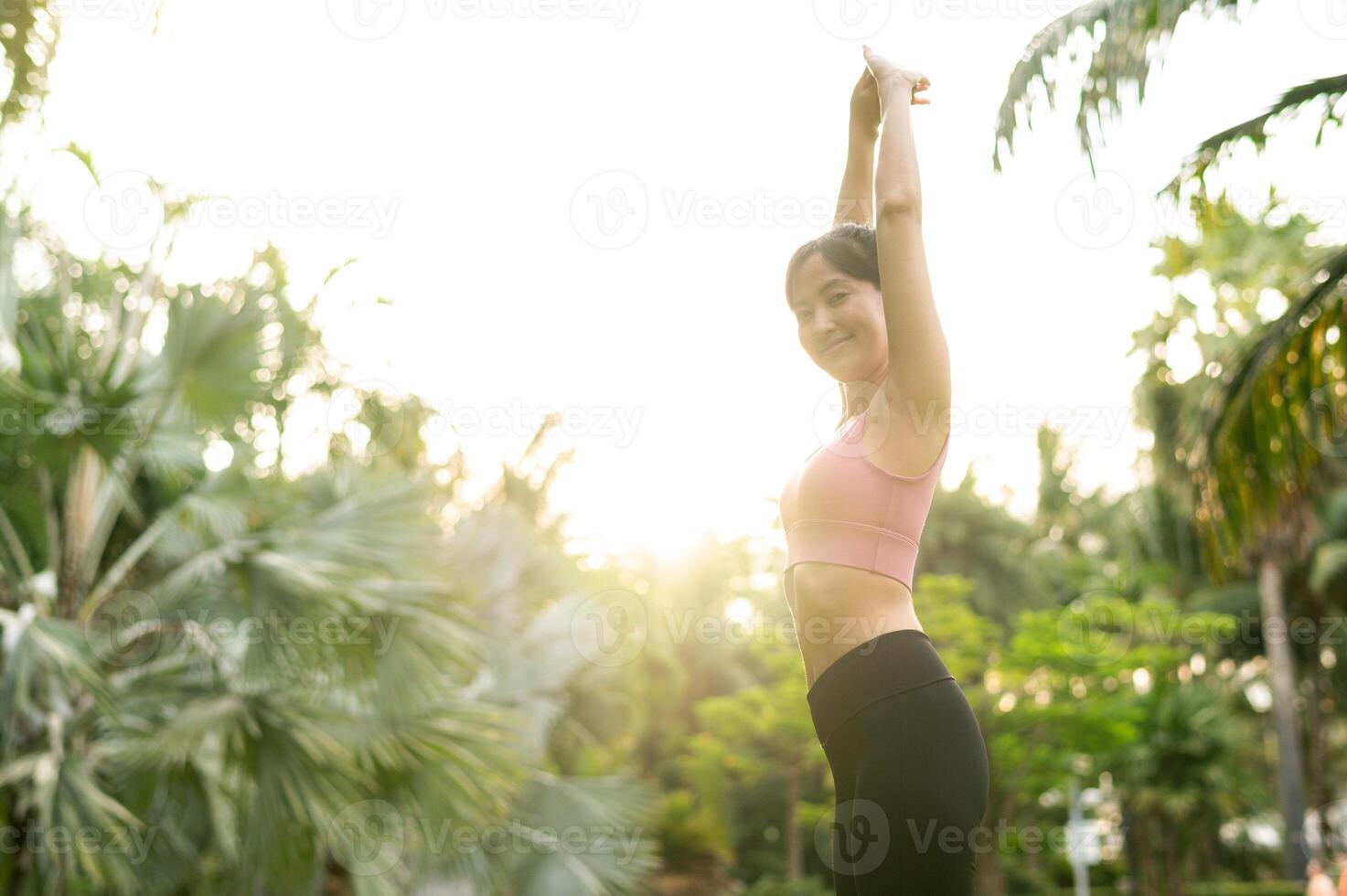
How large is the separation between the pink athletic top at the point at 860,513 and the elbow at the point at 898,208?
0.29 m

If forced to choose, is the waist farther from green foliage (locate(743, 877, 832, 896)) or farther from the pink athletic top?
green foliage (locate(743, 877, 832, 896))

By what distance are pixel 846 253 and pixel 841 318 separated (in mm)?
93

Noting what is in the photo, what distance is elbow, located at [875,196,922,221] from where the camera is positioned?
1.50m

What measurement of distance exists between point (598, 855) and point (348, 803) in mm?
Answer: 4413

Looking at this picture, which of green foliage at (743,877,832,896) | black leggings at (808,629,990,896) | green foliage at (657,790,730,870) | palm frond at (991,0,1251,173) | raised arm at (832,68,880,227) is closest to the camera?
black leggings at (808,629,990,896)

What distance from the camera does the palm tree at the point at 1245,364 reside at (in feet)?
15.4

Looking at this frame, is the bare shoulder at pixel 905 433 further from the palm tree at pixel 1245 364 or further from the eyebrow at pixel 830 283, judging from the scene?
the palm tree at pixel 1245 364

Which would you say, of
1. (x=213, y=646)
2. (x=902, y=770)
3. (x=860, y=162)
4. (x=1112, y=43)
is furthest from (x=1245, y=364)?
(x=213, y=646)

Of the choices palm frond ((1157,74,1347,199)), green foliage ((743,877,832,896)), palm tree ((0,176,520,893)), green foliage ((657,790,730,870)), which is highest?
palm frond ((1157,74,1347,199))

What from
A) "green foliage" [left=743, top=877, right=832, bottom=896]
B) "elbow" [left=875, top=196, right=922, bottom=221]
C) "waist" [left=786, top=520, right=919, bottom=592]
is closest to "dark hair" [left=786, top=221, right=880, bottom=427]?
"elbow" [left=875, top=196, right=922, bottom=221]

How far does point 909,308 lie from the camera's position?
1474mm

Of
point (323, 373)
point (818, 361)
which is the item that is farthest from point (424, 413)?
point (818, 361)

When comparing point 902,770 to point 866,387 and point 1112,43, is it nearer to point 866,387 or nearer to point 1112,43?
point 866,387

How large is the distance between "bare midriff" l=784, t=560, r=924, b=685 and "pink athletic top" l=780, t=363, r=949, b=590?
0.05 ft
